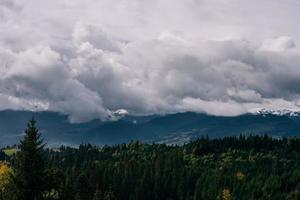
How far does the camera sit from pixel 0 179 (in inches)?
6629

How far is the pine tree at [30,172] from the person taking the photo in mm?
43344

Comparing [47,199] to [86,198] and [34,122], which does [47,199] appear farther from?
[86,198]

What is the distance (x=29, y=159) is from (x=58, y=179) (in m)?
2.78

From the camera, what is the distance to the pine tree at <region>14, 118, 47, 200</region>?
43344mm

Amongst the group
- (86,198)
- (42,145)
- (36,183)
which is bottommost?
(86,198)

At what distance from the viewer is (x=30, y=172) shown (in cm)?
4362

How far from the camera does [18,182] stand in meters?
43.4

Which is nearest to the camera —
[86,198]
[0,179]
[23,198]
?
[23,198]

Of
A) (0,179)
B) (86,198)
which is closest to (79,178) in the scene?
(86,198)

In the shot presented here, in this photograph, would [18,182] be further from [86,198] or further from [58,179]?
[86,198]

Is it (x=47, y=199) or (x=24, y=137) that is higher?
(x=24, y=137)

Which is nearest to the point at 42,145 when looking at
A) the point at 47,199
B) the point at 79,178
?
the point at 47,199

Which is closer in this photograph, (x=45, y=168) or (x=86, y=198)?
(x=45, y=168)

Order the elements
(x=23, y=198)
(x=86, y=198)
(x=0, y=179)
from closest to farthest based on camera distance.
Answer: (x=23, y=198), (x=0, y=179), (x=86, y=198)
